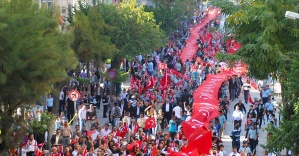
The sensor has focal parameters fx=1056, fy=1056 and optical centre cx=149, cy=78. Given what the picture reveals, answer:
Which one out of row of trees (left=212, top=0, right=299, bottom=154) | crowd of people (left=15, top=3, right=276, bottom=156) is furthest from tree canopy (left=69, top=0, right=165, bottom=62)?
row of trees (left=212, top=0, right=299, bottom=154)

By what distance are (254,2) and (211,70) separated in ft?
61.5

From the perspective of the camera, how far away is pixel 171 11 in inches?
2498

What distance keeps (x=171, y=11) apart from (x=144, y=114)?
1137 inches

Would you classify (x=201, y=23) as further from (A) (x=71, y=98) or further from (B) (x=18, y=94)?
(B) (x=18, y=94)

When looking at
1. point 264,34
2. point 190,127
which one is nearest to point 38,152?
point 190,127

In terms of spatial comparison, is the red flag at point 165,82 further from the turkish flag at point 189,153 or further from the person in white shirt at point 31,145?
the turkish flag at point 189,153

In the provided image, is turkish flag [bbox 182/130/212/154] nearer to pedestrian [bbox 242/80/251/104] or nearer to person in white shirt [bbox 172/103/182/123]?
person in white shirt [bbox 172/103/182/123]

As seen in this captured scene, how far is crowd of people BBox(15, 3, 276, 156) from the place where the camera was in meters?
27.9

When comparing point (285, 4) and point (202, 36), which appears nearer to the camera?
point (285, 4)

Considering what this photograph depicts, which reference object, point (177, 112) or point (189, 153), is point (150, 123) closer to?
point (177, 112)

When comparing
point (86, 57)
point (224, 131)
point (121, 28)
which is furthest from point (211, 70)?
point (224, 131)

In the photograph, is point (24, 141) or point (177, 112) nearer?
point (24, 141)

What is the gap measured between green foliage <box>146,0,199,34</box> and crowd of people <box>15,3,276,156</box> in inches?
319

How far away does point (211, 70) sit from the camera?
161 ft
